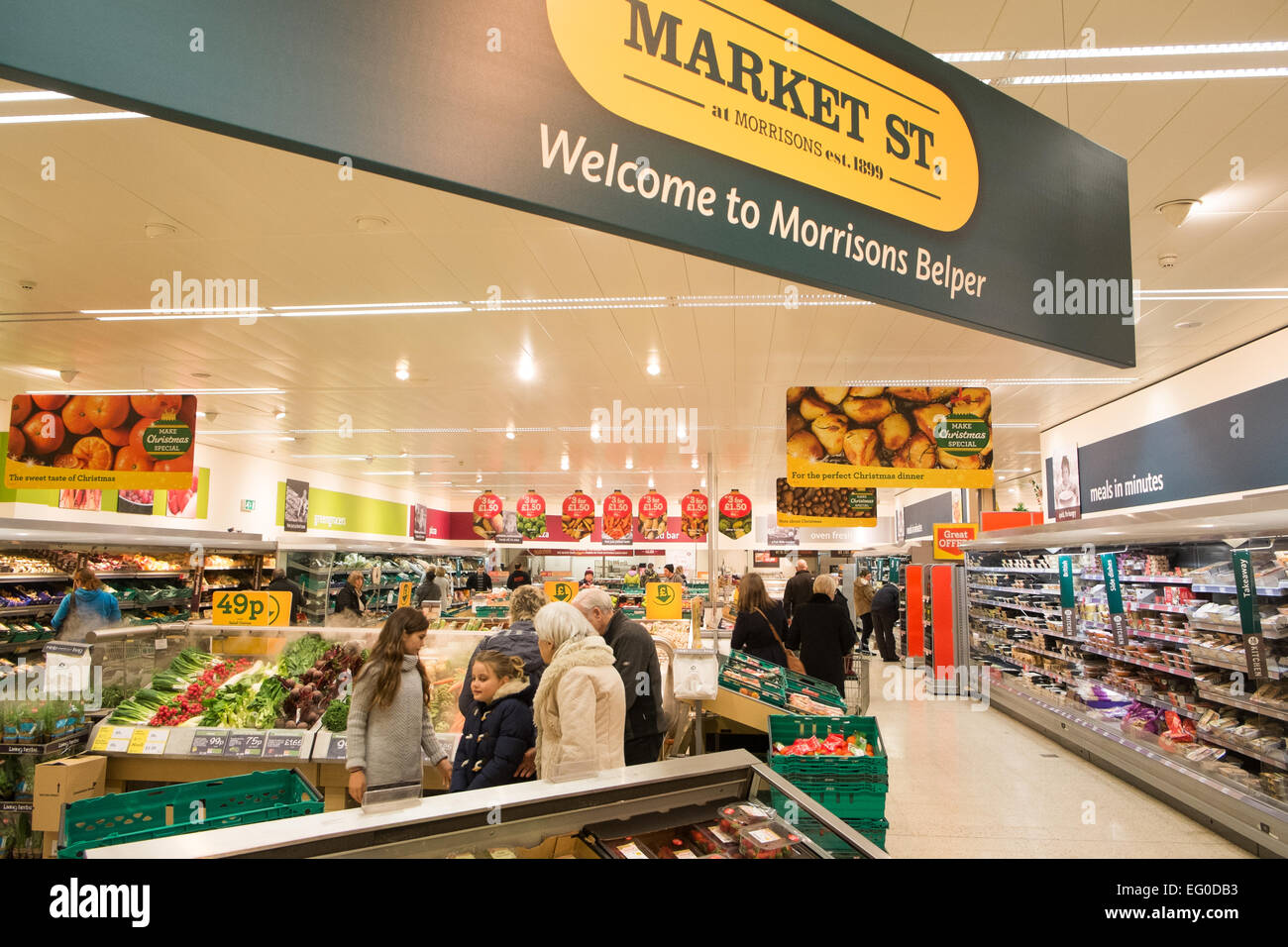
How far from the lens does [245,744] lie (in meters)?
4.31

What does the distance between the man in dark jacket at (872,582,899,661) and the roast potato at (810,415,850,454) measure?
651 centimetres

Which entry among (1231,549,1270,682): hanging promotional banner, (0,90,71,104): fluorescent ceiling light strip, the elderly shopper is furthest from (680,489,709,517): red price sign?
(0,90,71,104): fluorescent ceiling light strip

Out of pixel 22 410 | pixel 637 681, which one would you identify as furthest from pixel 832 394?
pixel 22 410

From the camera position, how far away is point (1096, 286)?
209 centimetres

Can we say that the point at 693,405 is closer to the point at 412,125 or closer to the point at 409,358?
the point at 409,358

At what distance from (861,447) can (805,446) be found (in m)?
0.62

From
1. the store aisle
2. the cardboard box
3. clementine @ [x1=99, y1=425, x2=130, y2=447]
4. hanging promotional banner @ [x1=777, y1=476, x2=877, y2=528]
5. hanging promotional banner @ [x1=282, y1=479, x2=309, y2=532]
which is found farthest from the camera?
hanging promotional banner @ [x1=282, y1=479, x2=309, y2=532]

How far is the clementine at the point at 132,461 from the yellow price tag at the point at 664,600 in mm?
6353

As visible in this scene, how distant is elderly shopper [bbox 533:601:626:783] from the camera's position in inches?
109

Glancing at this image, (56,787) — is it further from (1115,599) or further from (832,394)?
(1115,599)

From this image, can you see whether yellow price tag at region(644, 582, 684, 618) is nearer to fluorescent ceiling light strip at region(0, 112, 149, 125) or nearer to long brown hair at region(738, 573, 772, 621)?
long brown hair at region(738, 573, 772, 621)

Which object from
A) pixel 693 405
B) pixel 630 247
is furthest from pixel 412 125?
pixel 693 405

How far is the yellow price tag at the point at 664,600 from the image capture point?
9617 millimetres

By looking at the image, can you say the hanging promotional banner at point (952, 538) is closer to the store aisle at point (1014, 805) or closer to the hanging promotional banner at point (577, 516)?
the store aisle at point (1014, 805)
